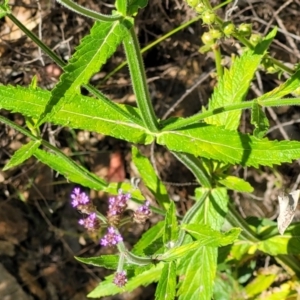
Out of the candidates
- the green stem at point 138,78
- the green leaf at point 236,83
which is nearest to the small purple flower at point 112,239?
the green stem at point 138,78

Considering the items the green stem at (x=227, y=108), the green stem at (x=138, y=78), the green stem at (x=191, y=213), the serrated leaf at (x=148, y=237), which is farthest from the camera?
the serrated leaf at (x=148, y=237)

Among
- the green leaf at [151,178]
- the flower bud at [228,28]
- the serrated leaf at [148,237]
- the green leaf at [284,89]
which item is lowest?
the serrated leaf at [148,237]

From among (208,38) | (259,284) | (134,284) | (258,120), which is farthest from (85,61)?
(259,284)

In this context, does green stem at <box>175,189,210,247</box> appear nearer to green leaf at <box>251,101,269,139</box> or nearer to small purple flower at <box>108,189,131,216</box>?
small purple flower at <box>108,189,131,216</box>

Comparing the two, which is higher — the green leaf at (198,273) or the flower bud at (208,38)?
the flower bud at (208,38)

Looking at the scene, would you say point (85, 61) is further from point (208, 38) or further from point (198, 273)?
point (198, 273)

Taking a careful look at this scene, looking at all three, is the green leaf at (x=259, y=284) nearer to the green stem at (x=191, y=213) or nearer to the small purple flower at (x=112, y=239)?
the green stem at (x=191, y=213)
